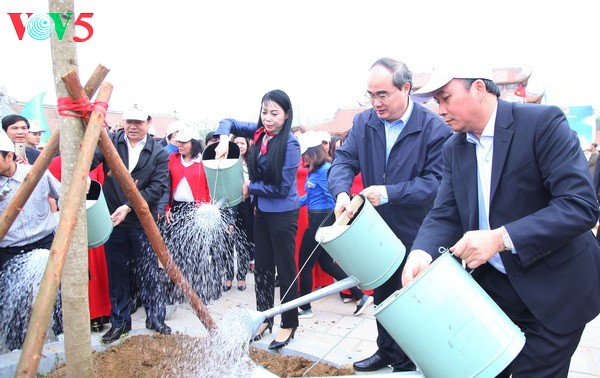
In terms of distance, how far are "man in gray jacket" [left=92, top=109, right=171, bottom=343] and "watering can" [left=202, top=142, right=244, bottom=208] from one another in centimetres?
53

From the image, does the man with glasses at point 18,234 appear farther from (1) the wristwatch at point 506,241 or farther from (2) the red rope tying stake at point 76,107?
(1) the wristwatch at point 506,241

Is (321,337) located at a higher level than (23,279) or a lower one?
lower

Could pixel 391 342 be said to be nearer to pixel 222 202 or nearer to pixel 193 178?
pixel 222 202

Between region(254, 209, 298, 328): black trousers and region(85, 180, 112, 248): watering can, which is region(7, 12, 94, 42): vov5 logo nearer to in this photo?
region(85, 180, 112, 248): watering can

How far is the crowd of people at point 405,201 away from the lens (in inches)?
69.6

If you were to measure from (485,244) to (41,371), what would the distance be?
2.77 meters

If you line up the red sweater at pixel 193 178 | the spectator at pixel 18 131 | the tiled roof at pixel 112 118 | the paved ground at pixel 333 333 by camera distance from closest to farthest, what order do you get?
the paved ground at pixel 333 333 < the red sweater at pixel 193 178 < the spectator at pixel 18 131 < the tiled roof at pixel 112 118

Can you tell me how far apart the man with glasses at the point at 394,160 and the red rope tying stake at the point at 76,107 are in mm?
1378

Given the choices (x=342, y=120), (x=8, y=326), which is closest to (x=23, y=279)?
(x=8, y=326)

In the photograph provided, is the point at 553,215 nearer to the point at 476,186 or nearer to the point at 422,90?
the point at 476,186

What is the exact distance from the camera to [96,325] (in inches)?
160

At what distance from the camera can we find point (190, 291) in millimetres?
2928

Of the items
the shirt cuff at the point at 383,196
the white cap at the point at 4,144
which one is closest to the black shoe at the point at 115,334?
the white cap at the point at 4,144

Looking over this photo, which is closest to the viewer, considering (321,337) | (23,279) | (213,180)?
(23,279)
